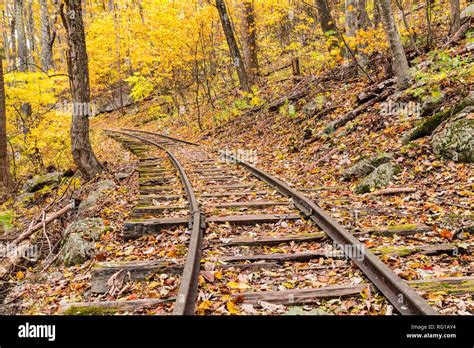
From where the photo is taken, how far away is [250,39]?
18406mm

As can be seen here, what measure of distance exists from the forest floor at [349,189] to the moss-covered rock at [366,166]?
15 cm

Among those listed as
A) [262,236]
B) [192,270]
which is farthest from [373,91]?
[192,270]

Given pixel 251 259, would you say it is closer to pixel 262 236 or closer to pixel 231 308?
pixel 262 236

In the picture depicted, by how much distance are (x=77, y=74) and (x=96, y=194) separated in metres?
3.28

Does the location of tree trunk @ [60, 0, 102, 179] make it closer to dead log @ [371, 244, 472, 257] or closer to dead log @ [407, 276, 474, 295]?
dead log @ [371, 244, 472, 257]

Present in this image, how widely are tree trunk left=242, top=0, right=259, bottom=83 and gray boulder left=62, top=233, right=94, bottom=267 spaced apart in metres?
13.9

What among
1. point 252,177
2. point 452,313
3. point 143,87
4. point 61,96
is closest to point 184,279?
point 452,313

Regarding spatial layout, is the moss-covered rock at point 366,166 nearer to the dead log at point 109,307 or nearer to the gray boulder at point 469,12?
the dead log at point 109,307

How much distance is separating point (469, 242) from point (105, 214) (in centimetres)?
567

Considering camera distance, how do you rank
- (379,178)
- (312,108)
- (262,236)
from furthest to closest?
(312,108) → (379,178) → (262,236)

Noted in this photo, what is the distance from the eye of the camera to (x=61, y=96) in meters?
26.1

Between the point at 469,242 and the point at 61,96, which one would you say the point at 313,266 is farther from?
the point at 61,96

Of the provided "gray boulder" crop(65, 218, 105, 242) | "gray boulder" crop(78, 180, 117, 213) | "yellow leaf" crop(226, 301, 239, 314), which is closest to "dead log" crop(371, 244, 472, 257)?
"yellow leaf" crop(226, 301, 239, 314)

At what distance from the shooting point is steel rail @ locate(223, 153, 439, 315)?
10.3 feet
